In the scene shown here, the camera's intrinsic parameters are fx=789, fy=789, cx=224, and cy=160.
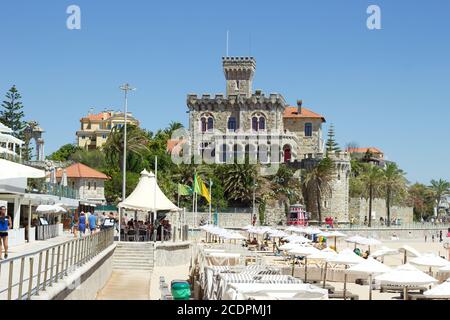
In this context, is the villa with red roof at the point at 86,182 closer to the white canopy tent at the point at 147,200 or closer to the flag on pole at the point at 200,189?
the flag on pole at the point at 200,189

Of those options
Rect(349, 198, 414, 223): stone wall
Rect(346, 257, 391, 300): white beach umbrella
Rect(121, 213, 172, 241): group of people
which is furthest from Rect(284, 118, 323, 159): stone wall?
Rect(346, 257, 391, 300): white beach umbrella

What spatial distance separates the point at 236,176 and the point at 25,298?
62.6 meters

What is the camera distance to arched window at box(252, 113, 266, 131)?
86938 millimetres

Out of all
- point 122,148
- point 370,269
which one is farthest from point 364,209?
point 370,269

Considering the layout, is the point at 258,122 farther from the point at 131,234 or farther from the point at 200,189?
the point at 131,234

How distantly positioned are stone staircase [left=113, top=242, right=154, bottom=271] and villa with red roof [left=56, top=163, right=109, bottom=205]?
35.4 m

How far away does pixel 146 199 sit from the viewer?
32.1m

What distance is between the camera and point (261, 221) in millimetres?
73125

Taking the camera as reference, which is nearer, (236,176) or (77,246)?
(77,246)

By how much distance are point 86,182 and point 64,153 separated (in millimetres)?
39420

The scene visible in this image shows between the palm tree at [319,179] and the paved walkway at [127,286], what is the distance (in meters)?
49.5

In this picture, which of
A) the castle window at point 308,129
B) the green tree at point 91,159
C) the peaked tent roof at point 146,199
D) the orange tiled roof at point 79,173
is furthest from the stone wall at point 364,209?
the peaked tent roof at point 146,199
